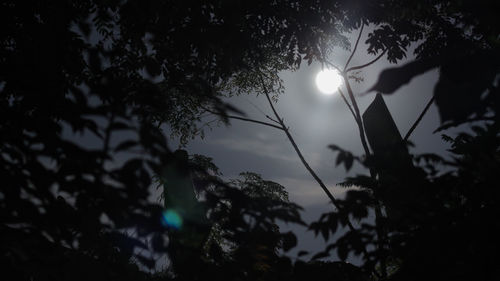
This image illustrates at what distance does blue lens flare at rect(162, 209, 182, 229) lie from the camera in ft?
5.57

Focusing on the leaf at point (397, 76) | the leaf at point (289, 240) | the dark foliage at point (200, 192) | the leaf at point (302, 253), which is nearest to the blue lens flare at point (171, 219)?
the dark foliage at point (200, 192)

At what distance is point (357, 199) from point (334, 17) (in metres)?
5.38

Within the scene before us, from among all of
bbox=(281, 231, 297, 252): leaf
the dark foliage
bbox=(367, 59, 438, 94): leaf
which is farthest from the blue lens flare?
bbox=(367, 59, 438, 94): leaf

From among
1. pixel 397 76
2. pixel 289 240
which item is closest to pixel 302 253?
pixel 289 240

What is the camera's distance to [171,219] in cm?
173

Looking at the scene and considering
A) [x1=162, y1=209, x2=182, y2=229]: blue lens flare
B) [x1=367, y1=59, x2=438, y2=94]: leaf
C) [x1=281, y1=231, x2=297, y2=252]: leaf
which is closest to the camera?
Result: [x1=367, y1=59, x2=438, y2=94]: leaf

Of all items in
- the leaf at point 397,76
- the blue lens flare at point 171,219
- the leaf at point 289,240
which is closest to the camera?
the leaf at point 397,76

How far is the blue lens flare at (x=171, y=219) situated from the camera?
5.57 feet

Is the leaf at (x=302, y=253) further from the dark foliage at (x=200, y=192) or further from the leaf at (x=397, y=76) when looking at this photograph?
the leaf at (x=397, y=76)

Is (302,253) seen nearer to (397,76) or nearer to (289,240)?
(289,240)

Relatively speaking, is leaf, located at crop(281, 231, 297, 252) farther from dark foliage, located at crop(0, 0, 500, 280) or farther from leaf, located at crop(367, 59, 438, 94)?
leaf, located at crop(367, 59, 438, 94)

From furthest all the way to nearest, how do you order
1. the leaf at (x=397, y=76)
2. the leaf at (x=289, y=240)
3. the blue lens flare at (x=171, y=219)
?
the leaf at (x=289, y=240) < the blue lens flare at (x=171, y=219) < the leaf at (x=397, y=76)

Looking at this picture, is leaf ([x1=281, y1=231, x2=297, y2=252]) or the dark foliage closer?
the dark foliage

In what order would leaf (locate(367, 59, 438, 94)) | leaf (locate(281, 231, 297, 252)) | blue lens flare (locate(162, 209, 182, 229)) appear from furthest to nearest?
leaf (locate(281, 231, 297, 252)) → blue lens flare (locate(162, 209, 182, 229)) → leaf (locate(367, 59, 438, 94))
